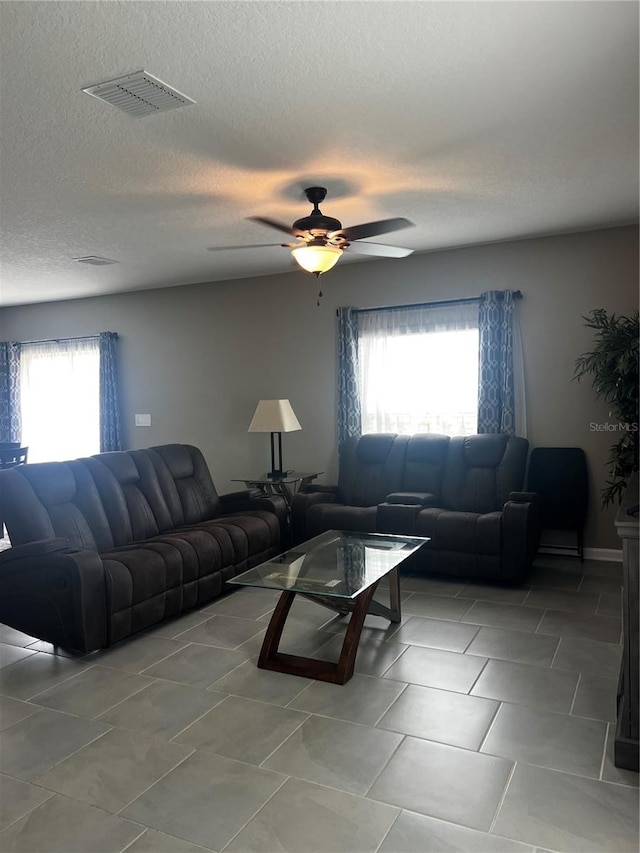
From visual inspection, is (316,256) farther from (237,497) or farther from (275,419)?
(237,497)

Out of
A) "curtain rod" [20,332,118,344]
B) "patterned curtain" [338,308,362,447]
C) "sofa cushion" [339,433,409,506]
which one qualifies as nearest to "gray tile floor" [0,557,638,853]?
"sofa cushion" [339,433,409,506]

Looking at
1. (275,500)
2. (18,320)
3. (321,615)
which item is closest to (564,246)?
(275,500)

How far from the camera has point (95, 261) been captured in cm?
553

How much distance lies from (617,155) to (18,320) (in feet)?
22.9

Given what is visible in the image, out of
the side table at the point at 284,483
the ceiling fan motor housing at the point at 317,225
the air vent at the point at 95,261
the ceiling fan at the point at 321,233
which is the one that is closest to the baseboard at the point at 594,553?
the side table at the point at 284,483

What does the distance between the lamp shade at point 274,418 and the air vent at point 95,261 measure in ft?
6.02

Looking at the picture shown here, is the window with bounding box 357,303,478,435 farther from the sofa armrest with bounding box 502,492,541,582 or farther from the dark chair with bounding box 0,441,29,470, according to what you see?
the dark chair with bounding box 0,441,29,470

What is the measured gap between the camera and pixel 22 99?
2588 millimetres

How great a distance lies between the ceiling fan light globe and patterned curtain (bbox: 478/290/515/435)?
198 cm

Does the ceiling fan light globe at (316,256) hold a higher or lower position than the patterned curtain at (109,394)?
higher

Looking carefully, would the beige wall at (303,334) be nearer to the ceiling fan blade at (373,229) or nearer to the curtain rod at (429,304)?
the curtain rod at (429,304)

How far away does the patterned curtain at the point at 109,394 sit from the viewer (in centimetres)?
716

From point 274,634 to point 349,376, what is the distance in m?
3.09

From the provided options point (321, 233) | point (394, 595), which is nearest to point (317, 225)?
point (321, 233)
